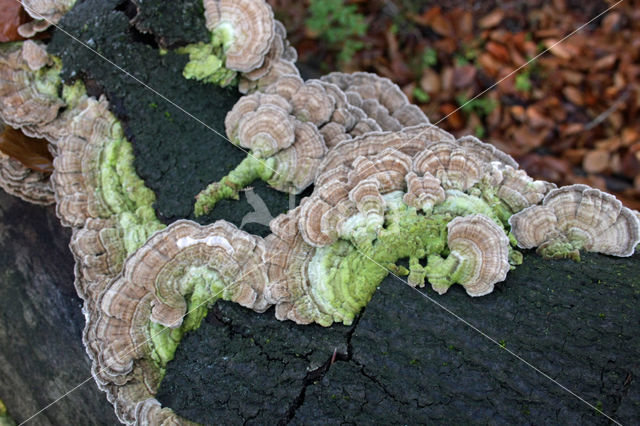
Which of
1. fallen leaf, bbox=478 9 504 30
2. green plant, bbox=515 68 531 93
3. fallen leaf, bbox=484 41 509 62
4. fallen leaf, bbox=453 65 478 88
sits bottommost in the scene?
green plant, bbox=515 68 531 93

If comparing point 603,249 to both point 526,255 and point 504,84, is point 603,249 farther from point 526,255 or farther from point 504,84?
point 504,84

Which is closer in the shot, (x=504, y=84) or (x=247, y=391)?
(x=247, y=391)

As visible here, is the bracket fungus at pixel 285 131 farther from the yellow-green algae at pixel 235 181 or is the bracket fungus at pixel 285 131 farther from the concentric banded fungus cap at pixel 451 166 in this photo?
the concentric banded fungus cap at pixel 451 166

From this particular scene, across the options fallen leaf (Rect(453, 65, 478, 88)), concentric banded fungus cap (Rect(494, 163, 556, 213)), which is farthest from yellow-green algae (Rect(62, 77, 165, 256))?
fallen leaf (Rect(453, 65, 478, 88))

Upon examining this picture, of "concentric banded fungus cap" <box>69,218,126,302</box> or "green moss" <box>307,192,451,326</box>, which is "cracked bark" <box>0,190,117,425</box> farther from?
"green moss" <box>307,192,451,326</box>

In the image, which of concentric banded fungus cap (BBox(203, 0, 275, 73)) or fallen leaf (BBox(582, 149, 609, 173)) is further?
fallen leaf (BBox(582, 149, 609, 173))

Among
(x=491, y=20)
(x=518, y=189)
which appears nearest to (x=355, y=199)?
(x=518, y=189)

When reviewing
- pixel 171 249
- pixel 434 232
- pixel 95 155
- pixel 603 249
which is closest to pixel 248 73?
pixel 95 155
